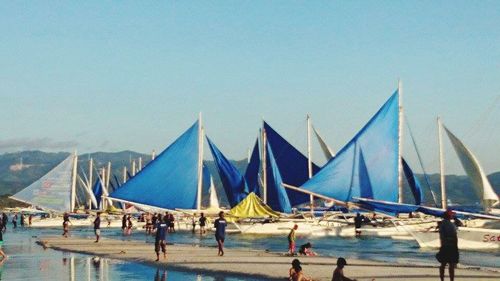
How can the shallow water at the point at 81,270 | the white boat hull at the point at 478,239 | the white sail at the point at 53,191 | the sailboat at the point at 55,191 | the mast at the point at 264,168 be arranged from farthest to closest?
the sailboat at the point at 55,191 → the white sail at the point at 53,191 → the mast at the point at 264,168 → the white boat hull at the point at 478,239 → the shallow water at the point at 81,270

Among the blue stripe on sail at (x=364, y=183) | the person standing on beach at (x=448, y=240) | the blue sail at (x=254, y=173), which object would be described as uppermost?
the blue sail at (x=254, y=173)

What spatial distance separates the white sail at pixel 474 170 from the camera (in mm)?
59156

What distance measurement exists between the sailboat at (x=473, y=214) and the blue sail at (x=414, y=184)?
9.81 m

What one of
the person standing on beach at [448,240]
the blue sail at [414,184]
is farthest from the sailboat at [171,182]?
the person standing on beach at [448,240]

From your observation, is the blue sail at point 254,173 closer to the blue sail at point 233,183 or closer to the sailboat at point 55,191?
the blue sail at point 233,183

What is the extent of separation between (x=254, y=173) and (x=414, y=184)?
15.6 m

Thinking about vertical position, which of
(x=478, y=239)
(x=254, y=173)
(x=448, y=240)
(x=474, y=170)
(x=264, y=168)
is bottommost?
(x=478, y=239)

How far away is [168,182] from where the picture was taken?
186ft

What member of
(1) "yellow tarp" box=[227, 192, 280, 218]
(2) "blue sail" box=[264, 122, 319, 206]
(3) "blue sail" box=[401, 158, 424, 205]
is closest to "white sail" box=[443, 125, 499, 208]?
(3) "blue sail" box=[401, 158, 424, 205]

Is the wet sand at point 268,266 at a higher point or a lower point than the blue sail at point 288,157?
lower

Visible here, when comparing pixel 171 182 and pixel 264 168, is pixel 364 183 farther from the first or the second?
pixel 264 168

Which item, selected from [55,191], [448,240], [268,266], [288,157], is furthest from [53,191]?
[448,240]

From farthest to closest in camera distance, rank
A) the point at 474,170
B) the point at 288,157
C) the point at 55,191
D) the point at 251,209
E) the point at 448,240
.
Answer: the point at 55,191 < the point at 288,157 < the point at 251,209 < the point at 474,170 < the point at 448,240

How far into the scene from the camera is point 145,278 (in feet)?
78.8
